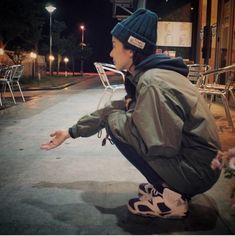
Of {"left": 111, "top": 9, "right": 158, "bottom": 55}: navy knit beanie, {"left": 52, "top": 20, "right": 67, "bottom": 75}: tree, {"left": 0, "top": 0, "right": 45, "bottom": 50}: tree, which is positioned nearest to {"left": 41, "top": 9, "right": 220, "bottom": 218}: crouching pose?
{"left": 111, "top": 9, "right": 158, "bottom": 55}: navy knit beanie

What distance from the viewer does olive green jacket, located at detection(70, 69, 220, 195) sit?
8.95ft

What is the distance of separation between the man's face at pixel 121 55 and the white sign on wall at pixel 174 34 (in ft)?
38.2

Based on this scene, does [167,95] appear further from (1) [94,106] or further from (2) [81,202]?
(1) [94,106]

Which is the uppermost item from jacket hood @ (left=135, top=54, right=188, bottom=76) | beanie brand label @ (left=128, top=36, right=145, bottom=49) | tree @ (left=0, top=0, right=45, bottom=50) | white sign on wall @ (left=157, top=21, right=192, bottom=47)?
tree @ (left=0, top=0, right=45, bottom=50)

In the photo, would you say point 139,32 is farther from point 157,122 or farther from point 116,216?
point 116,216

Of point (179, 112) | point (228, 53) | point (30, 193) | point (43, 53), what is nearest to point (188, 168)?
point (179, 112)

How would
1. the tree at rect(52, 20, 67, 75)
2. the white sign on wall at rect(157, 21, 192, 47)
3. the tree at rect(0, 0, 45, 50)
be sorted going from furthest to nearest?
the tree at rect(52, 20, 67, 75) → the tree at rect(0, 0, 45, 50) → the white sign on wall at rect(157, 21, 192, 47)

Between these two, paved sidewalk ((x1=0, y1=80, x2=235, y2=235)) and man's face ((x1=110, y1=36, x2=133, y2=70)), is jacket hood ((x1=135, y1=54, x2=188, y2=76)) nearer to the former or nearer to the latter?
man's face ((x1=110, y1=36, x2=133, y2=70))

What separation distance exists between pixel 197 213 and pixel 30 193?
4.51ft

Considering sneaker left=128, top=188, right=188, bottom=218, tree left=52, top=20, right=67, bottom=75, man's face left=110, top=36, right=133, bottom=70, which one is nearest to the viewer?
sneaker left=128, top=188, right=188, bottom=218

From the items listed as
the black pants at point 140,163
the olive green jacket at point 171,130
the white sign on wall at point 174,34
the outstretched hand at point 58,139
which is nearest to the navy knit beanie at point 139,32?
the olive green jacket at point 171,130

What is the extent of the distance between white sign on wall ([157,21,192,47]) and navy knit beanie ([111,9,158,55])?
11.7 meters

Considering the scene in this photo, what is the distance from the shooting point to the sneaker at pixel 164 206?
3.06 m

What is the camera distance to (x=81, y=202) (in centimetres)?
344
